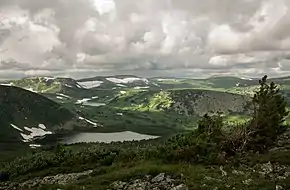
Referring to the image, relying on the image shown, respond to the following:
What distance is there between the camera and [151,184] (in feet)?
120

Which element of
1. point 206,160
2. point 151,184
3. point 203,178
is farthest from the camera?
point 206,160

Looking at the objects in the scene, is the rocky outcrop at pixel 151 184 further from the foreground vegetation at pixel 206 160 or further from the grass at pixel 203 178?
the foreground vegetation at pixel 206 160

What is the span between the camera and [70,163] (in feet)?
211

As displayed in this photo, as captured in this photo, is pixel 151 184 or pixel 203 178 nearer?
pixel 203 178

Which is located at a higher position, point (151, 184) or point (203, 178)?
point (203, 178)

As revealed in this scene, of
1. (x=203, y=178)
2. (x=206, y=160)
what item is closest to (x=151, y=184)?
(x=203, y=178)

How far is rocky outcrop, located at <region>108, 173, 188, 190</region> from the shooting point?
34.7 meters

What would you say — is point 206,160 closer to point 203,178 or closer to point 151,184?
point 203,178

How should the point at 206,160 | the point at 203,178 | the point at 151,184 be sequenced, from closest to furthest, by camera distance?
the point at 203,178 < the point at 151,184 < the point at 206,160

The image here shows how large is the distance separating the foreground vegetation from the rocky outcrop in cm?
103

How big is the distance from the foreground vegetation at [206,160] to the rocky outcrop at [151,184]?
1.03 meters

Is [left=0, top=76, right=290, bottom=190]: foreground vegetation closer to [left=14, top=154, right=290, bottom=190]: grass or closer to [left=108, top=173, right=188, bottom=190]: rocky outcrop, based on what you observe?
[left=14, top=154, right=290, bottom=190]: grass

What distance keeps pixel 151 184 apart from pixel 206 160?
1068 cm

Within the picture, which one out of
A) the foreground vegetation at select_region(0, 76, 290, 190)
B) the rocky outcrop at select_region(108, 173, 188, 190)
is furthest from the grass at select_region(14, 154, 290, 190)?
the rocky outcrop at select_region(108, 173, 188, 190)
